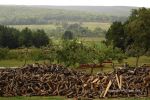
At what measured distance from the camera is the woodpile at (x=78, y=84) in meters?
32.6

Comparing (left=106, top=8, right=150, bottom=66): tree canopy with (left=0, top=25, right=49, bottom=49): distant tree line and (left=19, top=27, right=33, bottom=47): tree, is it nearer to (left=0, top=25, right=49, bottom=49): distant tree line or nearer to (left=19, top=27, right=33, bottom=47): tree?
(left=19, top=27, right=33, bottom=47): tree

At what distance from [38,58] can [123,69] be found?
93.2ft

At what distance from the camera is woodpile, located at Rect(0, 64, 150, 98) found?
107 ft

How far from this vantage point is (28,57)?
72.6 meters

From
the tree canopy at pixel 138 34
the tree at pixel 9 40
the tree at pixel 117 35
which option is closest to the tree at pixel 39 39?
the tree at pixel 9 40

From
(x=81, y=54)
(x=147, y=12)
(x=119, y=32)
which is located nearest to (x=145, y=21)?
(x=147, y=12)

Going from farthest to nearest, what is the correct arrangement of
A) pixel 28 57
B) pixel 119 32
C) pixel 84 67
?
pixel 119 32, pixel 28 57, pixel 84 67

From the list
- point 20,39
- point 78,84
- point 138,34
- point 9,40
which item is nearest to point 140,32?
point 138,34

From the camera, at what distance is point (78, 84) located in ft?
111

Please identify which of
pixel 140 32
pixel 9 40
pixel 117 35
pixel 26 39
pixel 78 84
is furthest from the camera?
pixel 26 39

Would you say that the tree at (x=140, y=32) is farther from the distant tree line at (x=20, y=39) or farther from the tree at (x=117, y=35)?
the distant tree line at (x=20, y=39)

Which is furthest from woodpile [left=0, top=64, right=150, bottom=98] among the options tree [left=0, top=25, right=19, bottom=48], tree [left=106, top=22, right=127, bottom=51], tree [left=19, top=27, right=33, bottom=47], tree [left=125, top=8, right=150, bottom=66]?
tree [left=0, top=25, right=19, bottom=48]

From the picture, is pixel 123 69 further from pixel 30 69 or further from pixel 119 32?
pixel 119 32

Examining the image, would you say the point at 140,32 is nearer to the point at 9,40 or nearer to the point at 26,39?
the point at 26,39
